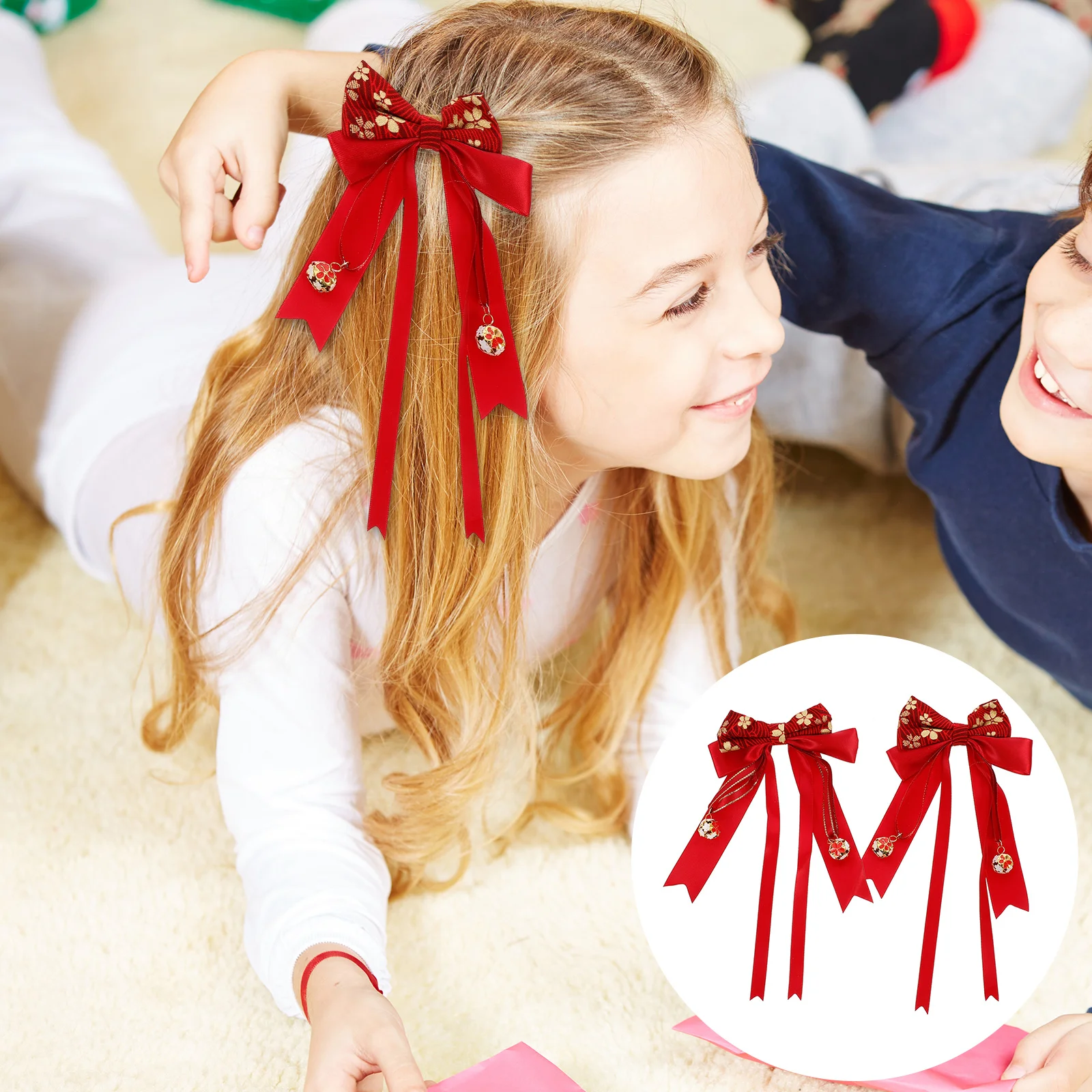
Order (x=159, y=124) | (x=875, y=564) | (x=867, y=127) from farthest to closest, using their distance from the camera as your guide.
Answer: (x=159, y=124) < (x=867, y=127) < (x=875, y=564)

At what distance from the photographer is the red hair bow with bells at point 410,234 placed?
2.07 feet

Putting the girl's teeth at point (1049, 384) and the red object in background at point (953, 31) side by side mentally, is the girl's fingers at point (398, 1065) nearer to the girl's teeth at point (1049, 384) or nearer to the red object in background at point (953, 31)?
the girl's teeth at point (1049, 384)

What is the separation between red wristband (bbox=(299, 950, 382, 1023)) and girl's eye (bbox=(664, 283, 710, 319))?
16.4 inches

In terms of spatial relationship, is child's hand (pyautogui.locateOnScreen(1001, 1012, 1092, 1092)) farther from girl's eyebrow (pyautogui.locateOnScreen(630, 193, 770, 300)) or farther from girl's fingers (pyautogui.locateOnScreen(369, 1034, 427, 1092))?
girl's eyebrow (pyautogui.locateOnScreen(630, 193, 770, 300))

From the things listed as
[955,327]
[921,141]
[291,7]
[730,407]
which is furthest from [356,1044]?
[291,7]

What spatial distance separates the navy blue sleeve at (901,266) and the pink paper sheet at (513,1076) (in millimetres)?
554

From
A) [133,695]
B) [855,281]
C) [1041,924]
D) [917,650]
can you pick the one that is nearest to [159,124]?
[133,695]

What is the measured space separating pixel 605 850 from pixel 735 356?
0.39 m

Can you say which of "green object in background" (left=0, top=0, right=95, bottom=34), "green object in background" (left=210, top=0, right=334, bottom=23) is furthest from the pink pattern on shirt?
"green object in background" (left=0, top=0, right=95, bottom=34)

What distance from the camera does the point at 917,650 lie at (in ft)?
2.18

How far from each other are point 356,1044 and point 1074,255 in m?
0.62

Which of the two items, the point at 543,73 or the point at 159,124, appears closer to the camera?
the point at 543,73

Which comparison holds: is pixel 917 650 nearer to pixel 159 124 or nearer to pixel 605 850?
pixel 605 850

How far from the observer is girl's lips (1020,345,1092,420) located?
73cm
